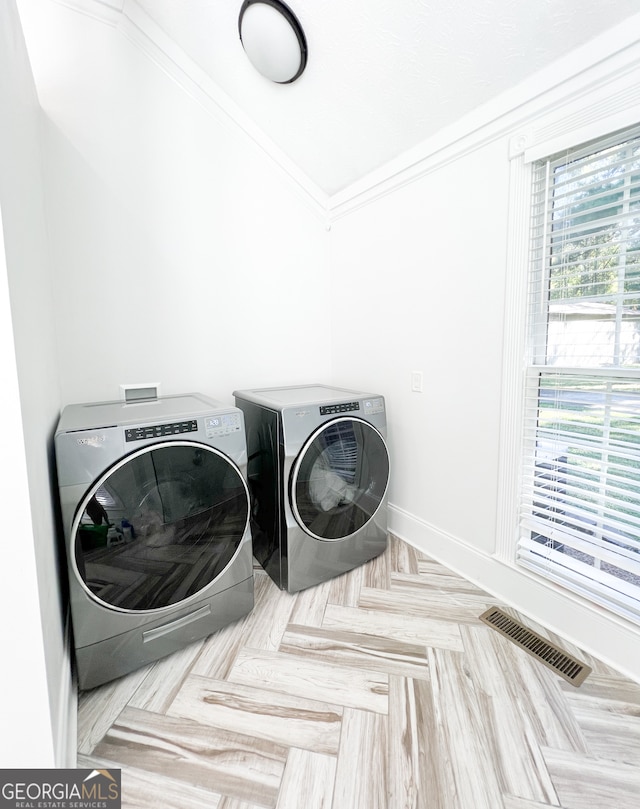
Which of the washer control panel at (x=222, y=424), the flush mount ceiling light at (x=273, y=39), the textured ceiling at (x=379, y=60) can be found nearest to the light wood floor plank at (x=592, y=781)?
the washer control panel at (x=222, y=424)

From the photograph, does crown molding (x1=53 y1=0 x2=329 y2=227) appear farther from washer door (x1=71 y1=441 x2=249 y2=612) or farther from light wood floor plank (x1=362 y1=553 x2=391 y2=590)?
light wood floor plank (x1=362 y1=553 x2=391 y2=590)

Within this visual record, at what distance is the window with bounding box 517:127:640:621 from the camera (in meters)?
1.28

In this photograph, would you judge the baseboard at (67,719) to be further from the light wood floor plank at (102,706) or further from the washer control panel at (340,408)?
the washer control panel at (340,408)

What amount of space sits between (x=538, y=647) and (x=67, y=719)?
155cm

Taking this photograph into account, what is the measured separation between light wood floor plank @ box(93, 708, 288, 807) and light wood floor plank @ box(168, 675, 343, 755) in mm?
28

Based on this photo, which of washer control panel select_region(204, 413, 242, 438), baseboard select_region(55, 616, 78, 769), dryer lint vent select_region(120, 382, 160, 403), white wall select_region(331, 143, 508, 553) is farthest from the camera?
dryer lint vent select_region(120, 382, 160, 403)

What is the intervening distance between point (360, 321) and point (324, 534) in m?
1.26

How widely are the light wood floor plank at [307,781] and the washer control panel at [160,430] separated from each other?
996 millimetres

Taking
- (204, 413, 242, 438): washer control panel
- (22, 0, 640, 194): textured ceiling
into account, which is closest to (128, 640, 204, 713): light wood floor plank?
(204, 413, 242, 438): washer control panel

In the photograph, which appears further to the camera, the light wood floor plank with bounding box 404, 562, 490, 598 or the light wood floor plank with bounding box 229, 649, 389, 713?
the light wood floor plank with bounding box 404, 562, 490, 598

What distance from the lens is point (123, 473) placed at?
121 centimetres

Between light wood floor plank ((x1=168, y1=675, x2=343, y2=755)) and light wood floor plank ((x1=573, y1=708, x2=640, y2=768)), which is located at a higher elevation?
light wood floor plank ((x1=168, y1=675, x2=343, y2=755))

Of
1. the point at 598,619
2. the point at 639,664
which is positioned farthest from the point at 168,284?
the point at 639,664

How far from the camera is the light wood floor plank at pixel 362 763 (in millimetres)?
956
